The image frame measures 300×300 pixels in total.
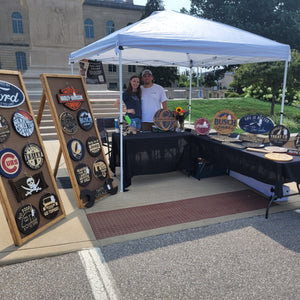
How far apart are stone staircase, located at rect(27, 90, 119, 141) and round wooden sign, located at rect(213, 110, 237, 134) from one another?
662 cm

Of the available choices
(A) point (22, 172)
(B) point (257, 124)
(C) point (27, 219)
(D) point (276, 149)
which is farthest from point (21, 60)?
(D) point (276, 149)

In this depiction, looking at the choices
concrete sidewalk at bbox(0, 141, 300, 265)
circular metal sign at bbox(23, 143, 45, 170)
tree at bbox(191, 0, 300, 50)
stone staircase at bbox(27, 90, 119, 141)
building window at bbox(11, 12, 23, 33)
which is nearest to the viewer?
concrete sidewalk at bbox(0, 141, 300, 265)

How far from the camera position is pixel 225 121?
5656 millimetres

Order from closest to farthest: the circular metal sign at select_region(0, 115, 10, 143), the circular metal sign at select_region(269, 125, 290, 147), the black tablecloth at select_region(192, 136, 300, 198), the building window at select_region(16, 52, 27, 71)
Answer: the circular metal sign at select_region(0, 115, 10, 143), the black tablecloth at select_region(192, 136, 300, 198), the circular metal sign at select_region(269, 125, 290, 147), the building window at select_region(16, 52, 27, 71)

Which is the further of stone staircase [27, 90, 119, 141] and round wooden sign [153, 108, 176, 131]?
stone staircase [27, 90, 119, 141]

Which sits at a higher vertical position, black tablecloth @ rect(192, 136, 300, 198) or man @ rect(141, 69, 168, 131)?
man @ rect(141, 69, 168, 131)

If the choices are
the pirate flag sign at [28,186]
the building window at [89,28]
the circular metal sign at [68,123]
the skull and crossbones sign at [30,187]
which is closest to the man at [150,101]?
the circular metal sign at [68,123]

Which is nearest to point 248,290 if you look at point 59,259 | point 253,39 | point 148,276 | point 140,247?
point 148,276

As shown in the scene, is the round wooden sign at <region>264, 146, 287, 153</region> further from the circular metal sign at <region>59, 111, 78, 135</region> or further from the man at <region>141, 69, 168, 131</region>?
the circular metal sign at <region>59, 111, 78, 135</region>

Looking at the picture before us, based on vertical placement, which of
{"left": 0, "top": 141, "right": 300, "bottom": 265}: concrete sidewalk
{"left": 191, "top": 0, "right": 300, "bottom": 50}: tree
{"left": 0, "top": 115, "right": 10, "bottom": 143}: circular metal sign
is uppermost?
{"left": 191, "top": 0, "right": 300, "bottom": 50}: tree

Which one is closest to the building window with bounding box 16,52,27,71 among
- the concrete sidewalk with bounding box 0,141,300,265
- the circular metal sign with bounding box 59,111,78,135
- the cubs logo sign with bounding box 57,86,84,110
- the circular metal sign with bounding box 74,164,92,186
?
the concrete sidewalk with bounding box 0,141,300,265

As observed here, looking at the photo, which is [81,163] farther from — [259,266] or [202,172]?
[259,266]

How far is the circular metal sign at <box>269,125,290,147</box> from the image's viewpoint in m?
4.87

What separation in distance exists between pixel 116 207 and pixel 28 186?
1.42 m
